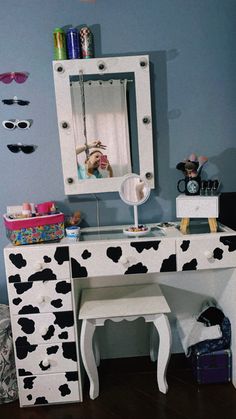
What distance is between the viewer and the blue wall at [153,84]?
1843 mm

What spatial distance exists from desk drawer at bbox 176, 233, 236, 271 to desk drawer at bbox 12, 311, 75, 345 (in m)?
0.60

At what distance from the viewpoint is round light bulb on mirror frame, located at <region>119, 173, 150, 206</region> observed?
1775 mm

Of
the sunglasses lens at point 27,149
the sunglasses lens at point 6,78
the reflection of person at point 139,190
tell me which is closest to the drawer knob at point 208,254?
the reflection of person at point 139,190

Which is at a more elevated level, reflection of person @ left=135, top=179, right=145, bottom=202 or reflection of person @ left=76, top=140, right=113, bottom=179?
reflection of person @ left=76, top=140, right=113, bottom=179

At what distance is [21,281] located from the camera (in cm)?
166

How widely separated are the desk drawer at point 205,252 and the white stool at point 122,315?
0.81 ft

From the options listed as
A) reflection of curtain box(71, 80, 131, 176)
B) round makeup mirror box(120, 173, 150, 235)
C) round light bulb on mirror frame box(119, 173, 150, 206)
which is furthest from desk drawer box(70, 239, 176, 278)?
reflection of curtain box(71, 80, 131, 176)

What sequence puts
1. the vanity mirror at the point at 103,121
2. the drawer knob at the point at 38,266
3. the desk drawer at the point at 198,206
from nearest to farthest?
the drawer knob at the point at 38,266 < the desk drawer at the point at 198,206 < the vanity mirror at the point at 103,121

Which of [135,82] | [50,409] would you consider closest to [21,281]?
[50,409]

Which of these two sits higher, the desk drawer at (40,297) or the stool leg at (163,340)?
the desk drawer at (40,297)

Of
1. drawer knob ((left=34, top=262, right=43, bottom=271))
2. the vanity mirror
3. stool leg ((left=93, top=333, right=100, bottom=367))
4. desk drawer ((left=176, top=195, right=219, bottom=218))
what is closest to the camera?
drawer knob ((left=34, top=262, right=43, bottom=271))

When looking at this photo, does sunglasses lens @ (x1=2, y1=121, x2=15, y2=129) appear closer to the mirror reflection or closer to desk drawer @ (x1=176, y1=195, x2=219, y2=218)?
the mirror reflection

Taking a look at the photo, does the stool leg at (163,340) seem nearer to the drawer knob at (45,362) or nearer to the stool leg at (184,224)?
the stool leg at (184,224)

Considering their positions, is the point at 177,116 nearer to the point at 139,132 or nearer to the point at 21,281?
the point at 139,132
